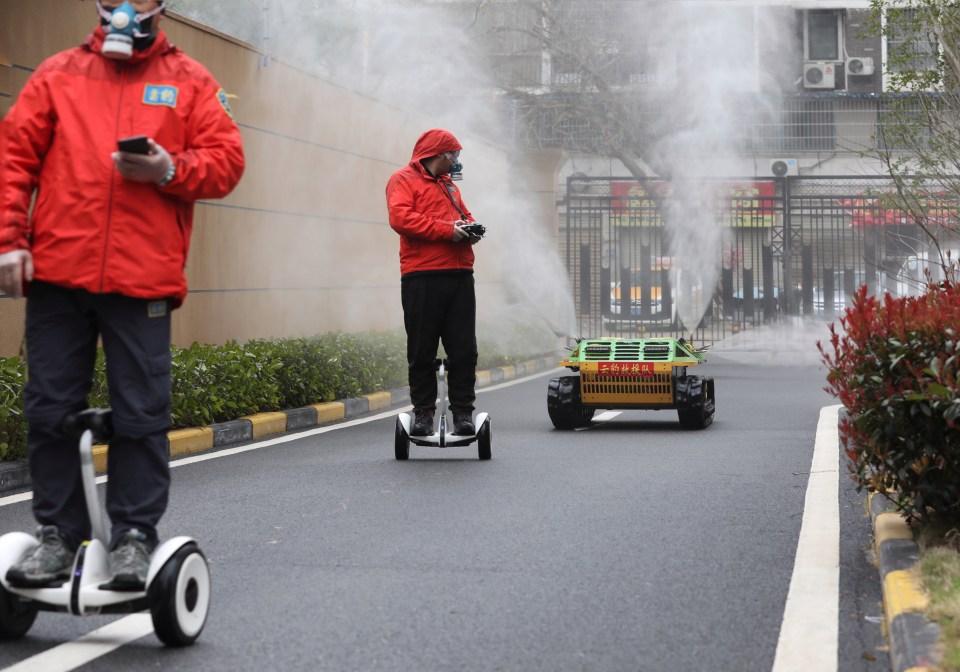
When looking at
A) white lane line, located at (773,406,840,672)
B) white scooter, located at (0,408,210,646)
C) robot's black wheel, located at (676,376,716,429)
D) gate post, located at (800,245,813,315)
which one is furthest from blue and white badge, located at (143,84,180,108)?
gate post, located at (800,245,813,315)

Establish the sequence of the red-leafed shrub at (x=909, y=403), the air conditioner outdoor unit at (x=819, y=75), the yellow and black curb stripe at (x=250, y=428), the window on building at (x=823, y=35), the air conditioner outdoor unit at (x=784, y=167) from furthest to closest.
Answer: the air conditioner outdoor unit at (x=819, y=75) → the window on building at (x=823, y=35) → the air conditioner outdoor unit at (x=784, y=167) → the yellow and black curb stripe at (x=250, y=428) → the red-leafed shrub at (x=909, y=403)

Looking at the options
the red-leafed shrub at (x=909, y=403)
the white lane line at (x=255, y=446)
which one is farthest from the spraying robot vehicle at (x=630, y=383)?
the red-leafed shrub at (x=909, y=403)

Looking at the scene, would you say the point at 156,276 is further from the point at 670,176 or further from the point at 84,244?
the point at 670,176

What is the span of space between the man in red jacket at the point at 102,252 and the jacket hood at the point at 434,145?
405 cm

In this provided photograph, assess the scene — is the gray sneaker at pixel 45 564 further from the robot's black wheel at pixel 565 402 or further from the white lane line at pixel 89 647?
the robot's black wheel at pixel 565 402

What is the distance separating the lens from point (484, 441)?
7.95 meters

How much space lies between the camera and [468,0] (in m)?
23.3

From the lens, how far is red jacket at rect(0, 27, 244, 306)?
11.8 feet

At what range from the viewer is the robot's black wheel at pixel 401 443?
7885mm

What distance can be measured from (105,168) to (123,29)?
1.18ft

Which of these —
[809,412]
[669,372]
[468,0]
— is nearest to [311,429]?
[669,372]

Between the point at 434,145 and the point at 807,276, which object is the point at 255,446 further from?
the point at 807,276

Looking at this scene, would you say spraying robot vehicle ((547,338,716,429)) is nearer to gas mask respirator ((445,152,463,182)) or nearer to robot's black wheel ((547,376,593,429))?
robot's black wheel ((547,376,593,429))

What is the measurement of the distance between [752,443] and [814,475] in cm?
172
